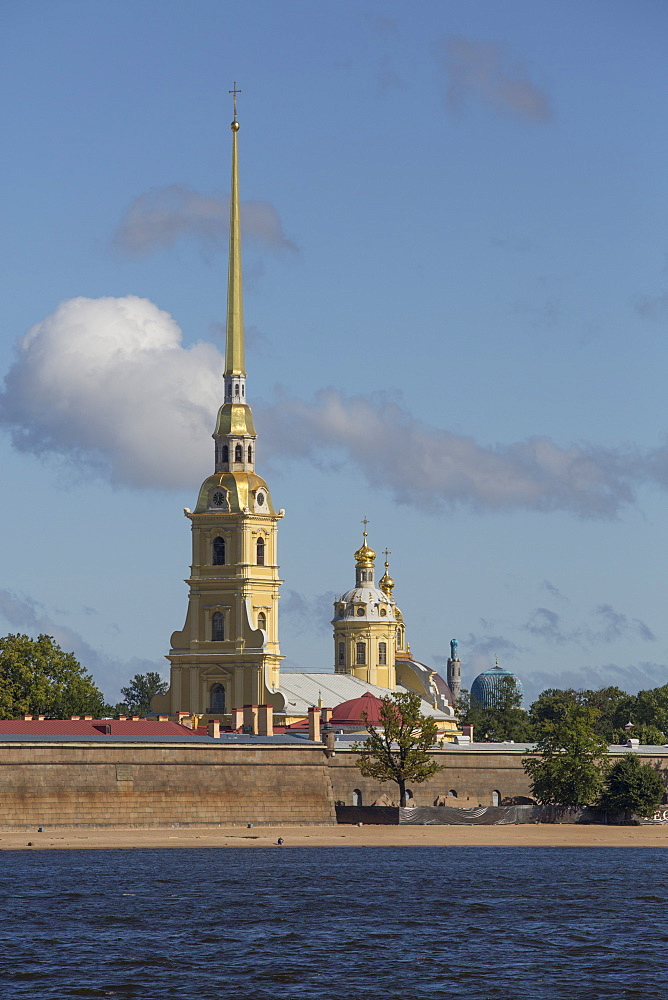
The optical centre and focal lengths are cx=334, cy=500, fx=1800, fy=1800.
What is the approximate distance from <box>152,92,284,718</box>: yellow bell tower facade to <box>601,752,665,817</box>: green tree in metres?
32.6

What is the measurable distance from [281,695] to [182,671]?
9020 millimetres

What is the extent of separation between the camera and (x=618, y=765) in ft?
324

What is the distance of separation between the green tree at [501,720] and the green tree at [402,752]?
38143 millimetres

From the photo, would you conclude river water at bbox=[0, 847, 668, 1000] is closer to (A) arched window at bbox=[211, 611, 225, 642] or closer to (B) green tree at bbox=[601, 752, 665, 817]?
(B) green tree at bbox=[601, 752, 665, 817]

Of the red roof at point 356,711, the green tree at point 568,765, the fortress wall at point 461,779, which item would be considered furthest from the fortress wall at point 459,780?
the red roof at point 356,711

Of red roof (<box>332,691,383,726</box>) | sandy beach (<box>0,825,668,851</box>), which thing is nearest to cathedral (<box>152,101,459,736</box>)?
red roof (<box>332,691,383,726</box>)

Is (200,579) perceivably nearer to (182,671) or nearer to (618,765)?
(182,671)

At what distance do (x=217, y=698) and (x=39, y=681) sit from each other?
711 inches

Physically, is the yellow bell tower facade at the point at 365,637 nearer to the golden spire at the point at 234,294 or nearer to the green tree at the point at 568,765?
the golden spire at the point at 234,294

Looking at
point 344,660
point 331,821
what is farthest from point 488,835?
point 344,660

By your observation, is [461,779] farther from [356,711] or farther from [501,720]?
[501,720]

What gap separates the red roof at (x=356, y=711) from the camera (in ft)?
366

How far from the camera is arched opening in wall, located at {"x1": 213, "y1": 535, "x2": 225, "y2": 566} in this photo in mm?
128125

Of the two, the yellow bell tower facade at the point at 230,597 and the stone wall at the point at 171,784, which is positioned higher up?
the yellow bell tower facade at the point at 230,597
